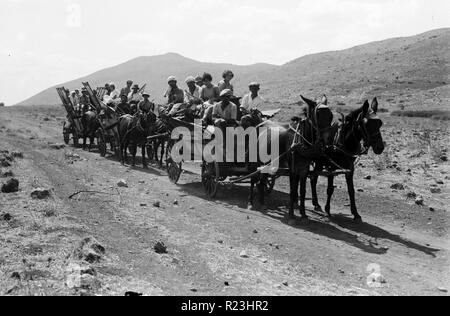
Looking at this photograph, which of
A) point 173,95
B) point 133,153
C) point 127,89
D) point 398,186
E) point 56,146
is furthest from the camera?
point 56,146

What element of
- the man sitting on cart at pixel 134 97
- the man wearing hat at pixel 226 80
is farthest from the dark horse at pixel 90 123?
the man wearing hat at pixel 226 80

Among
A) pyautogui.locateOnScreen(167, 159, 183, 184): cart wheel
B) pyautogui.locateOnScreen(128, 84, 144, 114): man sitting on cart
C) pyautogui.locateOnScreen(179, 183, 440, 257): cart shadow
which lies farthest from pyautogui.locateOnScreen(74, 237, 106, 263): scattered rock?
pyautogui.locateOnScreen(128, 84, 144, 114): man sitting on cart

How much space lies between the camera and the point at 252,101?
12.1 m

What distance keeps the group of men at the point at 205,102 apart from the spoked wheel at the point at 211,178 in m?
1.06

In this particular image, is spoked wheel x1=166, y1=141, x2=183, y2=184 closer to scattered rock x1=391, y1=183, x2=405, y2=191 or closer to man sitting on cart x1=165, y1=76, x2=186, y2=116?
man sitting on cart x1=165, y1=76, x2=186, y2=116

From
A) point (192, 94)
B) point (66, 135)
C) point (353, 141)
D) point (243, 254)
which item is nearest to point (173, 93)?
point (192, 94)

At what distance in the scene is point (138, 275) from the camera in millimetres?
6492

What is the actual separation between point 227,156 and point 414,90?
30145mm

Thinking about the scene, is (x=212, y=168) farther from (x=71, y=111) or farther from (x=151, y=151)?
(x=71, y=111)

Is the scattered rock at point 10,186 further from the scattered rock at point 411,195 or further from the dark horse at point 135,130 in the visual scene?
the scattered rock at point 411,195

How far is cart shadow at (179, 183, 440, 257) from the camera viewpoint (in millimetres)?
8562

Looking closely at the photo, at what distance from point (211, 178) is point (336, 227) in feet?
12.3

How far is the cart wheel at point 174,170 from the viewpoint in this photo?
13.9 metres

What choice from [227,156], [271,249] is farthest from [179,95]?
[271,249]
